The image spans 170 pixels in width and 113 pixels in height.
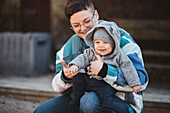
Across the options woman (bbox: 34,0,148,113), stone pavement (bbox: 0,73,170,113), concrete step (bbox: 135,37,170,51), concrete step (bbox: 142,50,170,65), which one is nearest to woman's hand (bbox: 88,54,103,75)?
woman (bbox: 34,0,148,113)

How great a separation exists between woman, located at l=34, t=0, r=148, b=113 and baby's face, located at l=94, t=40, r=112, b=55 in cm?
9

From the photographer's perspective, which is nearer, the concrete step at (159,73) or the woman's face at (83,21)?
the woman's face at (83,21)

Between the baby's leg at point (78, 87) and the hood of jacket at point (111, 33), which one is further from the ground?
the hood of jacket at point (111, 33)

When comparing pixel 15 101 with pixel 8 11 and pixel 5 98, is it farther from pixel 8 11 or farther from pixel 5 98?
pixel 8 11

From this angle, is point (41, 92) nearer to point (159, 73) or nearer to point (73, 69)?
point (73, 69)

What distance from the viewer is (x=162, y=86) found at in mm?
4402

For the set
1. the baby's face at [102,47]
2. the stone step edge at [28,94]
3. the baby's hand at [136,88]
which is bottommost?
the stone step edge at [28,94]

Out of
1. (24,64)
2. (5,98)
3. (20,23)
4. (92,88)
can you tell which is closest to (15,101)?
(5,98)

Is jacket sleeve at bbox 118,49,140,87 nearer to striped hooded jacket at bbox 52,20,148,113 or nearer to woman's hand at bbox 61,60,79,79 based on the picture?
striped hooded jacket at bbox 52,20,148,113

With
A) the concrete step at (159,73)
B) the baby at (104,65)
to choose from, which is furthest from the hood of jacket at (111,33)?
the concrete step at (159,73)

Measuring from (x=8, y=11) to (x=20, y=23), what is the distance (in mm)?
454

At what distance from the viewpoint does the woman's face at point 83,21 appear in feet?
7.16

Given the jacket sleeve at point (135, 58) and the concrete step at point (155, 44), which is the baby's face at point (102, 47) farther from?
the concrete step at point (155, 44)

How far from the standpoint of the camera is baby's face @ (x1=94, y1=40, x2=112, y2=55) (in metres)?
2.00
